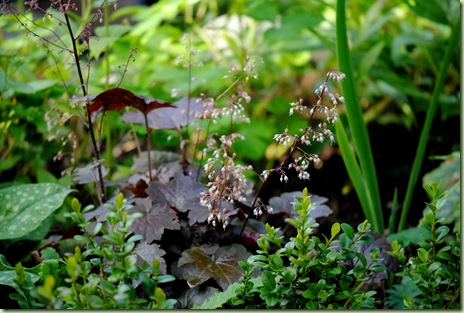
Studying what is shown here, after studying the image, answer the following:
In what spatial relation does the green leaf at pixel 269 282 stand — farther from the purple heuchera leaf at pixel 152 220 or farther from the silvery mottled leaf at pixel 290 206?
the silvery mottled leaf at pixel 290 206

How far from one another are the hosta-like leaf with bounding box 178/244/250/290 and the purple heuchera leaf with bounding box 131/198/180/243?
0.06m

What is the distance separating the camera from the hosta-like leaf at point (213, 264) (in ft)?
3.22

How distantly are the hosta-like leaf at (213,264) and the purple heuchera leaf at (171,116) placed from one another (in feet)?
1.15

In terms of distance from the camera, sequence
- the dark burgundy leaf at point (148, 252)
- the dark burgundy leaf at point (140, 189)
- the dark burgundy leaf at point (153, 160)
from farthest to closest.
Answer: the dark burgundy leaf at point (153, 160), the dark burgundy leaf at point (140, 189), the dark burgundy leaf at point (148, 252)

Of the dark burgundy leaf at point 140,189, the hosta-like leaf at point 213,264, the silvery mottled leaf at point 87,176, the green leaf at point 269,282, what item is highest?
the silvery mottled leaf at point 87,176

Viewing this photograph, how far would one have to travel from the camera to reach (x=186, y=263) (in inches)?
39.9

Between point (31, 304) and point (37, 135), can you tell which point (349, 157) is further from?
point (37, 135)

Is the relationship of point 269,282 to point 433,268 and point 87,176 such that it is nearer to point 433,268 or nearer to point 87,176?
point 433,268

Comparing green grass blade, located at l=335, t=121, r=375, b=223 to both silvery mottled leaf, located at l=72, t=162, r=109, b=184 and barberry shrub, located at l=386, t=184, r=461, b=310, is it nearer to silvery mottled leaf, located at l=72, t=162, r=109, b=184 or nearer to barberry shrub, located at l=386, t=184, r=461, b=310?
barberry shrub, located at l=386, t=184, r=461, b=310

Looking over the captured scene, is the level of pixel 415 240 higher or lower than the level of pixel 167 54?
lower

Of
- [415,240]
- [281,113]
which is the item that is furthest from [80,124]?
[415,240]

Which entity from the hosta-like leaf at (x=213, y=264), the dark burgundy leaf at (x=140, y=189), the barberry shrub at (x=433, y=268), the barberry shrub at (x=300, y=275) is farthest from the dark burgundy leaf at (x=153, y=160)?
the barberry shrub at (x=433, y=268)

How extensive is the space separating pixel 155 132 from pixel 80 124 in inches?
24.9

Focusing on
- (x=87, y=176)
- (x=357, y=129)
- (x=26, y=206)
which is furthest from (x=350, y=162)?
(x=26, y=206)
